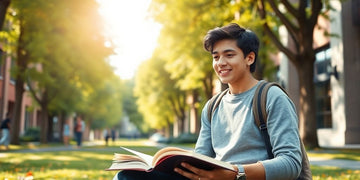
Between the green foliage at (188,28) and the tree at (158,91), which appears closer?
the green foliage at (188,28)

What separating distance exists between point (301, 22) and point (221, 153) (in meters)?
12.5

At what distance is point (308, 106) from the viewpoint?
45.8ft

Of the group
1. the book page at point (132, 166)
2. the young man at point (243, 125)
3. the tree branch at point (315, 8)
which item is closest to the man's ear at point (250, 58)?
the young man at point (243, 125)

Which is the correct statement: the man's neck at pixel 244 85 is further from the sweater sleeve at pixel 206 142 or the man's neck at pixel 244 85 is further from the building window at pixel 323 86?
the building window at pixel 323 86

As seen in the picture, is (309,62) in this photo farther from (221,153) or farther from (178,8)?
(221,153)

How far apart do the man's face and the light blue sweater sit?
124 millimetres

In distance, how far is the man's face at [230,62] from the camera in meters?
2.23

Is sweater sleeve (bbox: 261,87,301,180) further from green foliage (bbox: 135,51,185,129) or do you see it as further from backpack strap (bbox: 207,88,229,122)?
green foliage (bbox: 135,51,185,129)

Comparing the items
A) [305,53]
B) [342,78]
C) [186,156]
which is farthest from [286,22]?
[186,156]

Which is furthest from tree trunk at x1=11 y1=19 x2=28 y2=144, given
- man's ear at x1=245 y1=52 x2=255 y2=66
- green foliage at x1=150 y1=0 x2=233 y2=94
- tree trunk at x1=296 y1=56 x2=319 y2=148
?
man's ear at x1=245 y1=52 x2=255 y2=66

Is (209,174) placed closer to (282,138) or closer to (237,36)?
(282,138)

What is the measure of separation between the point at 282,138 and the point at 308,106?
12733mm

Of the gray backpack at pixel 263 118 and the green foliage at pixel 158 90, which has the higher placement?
the green foliage at pixel 158 90

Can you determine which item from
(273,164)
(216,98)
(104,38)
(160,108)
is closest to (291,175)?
(273,164)
